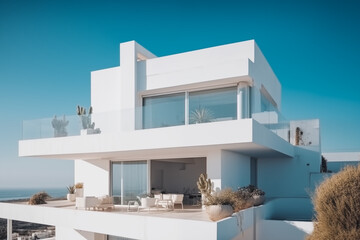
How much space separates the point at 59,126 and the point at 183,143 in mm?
7127

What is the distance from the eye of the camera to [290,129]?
72.1 feet

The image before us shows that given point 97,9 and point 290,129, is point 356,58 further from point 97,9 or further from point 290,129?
point 97,9

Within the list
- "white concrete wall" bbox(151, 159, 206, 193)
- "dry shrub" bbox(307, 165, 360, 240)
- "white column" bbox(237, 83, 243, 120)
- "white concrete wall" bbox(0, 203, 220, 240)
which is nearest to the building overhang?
"white column" bbox(237, 83, 243, 120)

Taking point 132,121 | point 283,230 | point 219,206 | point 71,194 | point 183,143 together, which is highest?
point 132,121

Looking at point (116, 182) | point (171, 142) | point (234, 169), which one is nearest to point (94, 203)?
point (116, 182)

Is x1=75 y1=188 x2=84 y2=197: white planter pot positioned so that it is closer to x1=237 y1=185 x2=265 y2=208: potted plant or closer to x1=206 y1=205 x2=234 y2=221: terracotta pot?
x1=237 y1=185 x2=265 y2=208: potted plant

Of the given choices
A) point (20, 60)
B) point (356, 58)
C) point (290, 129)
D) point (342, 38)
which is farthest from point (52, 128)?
point (356, 58)

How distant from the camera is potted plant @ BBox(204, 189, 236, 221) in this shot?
10805 mm

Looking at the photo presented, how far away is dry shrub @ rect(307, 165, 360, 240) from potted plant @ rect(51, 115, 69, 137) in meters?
12.3

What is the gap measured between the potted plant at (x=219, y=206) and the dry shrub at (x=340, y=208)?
292 cm

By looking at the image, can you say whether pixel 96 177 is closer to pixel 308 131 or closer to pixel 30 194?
pixel 308 131

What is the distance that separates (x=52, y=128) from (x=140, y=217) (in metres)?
7.78

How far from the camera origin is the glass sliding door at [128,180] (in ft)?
55.6

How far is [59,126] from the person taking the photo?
655 inches
